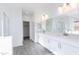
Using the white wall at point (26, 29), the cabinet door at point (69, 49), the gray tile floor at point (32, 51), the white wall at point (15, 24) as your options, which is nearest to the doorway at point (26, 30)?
the white wall at point (26, 29)

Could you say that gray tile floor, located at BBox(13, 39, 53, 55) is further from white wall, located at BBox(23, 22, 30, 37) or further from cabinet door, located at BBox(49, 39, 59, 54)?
white wall, located at BBox(23, 22, 30, 37)

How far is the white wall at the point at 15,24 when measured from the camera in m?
5.14

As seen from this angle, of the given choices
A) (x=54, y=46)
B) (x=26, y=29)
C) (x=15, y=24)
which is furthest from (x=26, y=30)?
(x=54, y=46)

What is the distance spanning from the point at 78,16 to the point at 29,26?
13.7 feet

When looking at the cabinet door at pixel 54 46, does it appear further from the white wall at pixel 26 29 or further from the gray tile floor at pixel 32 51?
the white wall at pixel 26 29

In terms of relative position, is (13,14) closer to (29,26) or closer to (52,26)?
(29,26)

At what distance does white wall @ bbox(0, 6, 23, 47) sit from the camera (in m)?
5.14

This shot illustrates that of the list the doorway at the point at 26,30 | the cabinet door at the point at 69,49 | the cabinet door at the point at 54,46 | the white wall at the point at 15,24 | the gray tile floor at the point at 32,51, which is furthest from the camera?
the doorway at the point at 26,30

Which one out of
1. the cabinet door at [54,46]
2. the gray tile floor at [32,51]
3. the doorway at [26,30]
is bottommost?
the gray tile floor at [32,51]

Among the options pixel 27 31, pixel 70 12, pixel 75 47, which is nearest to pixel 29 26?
pixel 27 31

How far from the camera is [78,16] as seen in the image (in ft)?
8.98

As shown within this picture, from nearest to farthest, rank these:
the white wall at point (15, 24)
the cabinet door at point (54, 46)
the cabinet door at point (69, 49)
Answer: the cabinet door at point (69, 49)
the cabinet door at point (54, 46)
the white wall at point (15, 24)
